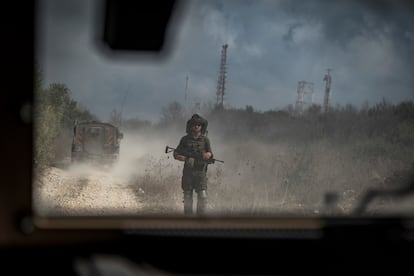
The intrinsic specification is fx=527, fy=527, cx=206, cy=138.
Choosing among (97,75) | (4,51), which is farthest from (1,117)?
(97,75)

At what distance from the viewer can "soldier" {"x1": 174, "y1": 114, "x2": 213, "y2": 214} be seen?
10.8ft

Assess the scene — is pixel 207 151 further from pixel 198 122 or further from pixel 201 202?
pixel 201 202

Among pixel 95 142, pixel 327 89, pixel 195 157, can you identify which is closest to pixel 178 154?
pixel 195 157

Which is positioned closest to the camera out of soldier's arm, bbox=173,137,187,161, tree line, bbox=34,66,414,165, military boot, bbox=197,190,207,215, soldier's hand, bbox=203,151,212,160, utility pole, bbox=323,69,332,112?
tree line, bbox=34,66,414,165

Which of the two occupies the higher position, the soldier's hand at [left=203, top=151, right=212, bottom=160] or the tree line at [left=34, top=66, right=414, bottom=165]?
the tree line at [left=34, top=66, right=414, bottom=165]

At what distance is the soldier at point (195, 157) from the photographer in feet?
10.8

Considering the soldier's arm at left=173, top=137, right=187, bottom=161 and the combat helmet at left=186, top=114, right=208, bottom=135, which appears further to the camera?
the soldier's arm at left=173, top=137, right=187, bottom=161

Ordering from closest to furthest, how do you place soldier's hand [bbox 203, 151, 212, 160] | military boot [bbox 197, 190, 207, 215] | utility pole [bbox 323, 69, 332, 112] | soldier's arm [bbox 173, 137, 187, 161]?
military boot [bbox 197, 190, 207, 215]
utility pole [bbox 323, 69, 332, 112]
soldier's arm [bbox 173, 137, 187, 161]
soldier's hand [bbox 203, 151, 212, 160]

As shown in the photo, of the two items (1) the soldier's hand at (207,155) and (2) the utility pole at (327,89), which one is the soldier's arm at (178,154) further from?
(2) the utility pole at (327,89)

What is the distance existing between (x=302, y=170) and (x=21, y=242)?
180cm

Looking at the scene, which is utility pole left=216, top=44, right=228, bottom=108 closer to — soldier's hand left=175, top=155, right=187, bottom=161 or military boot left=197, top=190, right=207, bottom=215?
soldier's hand left=175, top=155, right=187, bottom=161

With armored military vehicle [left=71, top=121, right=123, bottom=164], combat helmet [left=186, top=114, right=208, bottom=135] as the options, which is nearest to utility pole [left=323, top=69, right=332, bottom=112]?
combat helmet [left=186, top=114, right=208, bottom=135]

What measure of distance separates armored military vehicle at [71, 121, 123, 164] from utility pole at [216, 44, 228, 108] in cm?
63

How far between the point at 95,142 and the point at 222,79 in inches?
32.8
